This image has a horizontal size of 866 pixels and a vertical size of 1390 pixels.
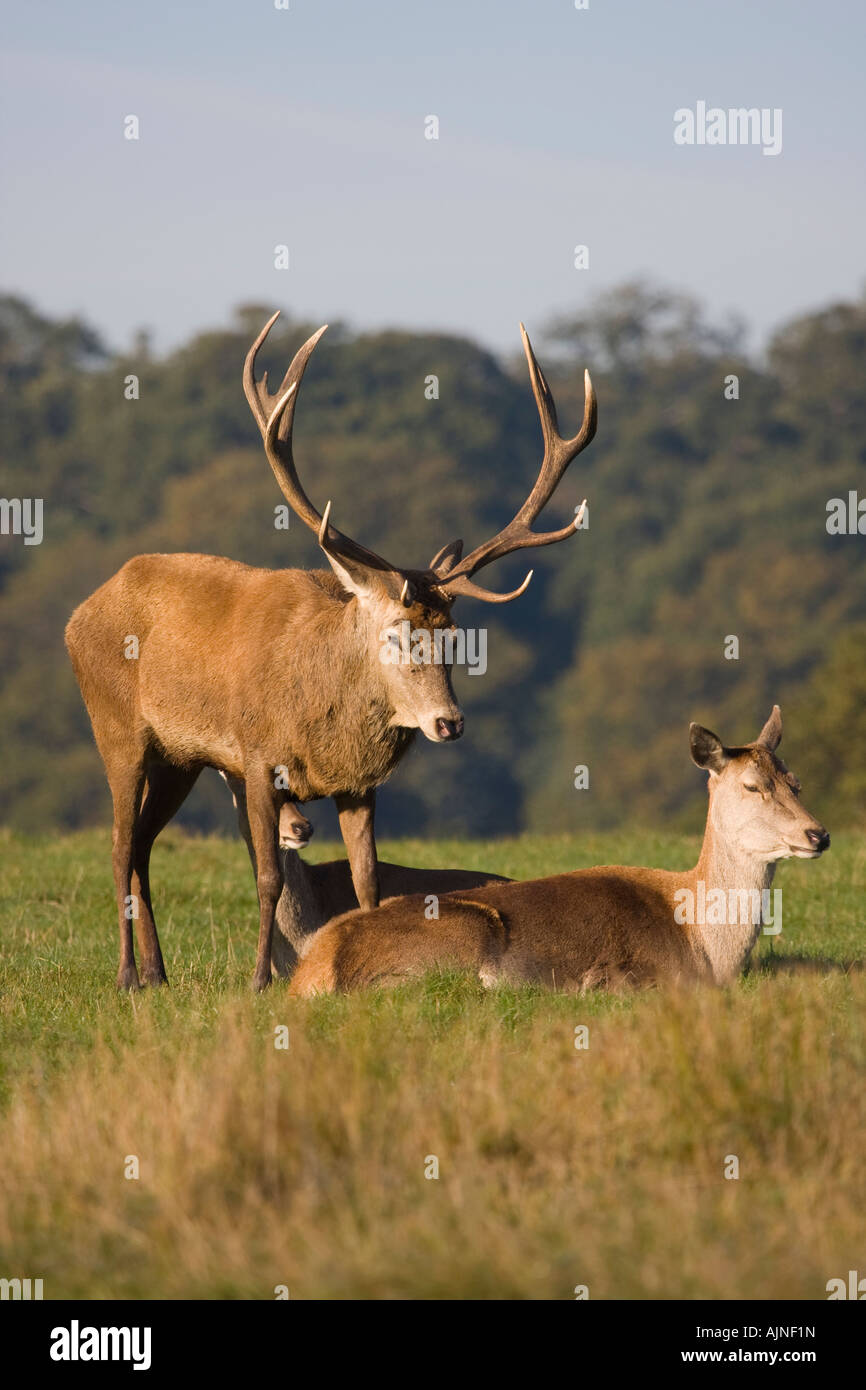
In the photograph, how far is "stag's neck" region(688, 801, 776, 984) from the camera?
743 cm

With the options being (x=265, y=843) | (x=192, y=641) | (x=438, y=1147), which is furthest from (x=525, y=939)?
(x=438, y=1147)

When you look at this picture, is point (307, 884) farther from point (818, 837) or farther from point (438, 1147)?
point (438, 1147)

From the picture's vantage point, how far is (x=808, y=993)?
606cm

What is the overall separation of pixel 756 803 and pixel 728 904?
0.44m

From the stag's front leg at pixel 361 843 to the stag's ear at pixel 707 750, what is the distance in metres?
1.26

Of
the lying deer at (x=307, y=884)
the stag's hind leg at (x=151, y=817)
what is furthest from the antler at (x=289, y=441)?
the stag's hind leg at (x=151, y=817)

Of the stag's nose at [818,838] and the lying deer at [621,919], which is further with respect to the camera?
the stag's nose at [818,838]

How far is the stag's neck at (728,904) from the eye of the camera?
743 centimetres

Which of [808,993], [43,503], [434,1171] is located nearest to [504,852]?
[808,993]

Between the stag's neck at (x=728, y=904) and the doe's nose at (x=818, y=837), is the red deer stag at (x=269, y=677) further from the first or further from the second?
the doe's nose at (x=818, y=837)

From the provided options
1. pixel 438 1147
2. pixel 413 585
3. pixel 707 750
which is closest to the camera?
pixel 438 1147

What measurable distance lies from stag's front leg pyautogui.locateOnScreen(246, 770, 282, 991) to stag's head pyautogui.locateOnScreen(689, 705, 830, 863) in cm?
161

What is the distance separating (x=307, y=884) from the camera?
7.97 m
